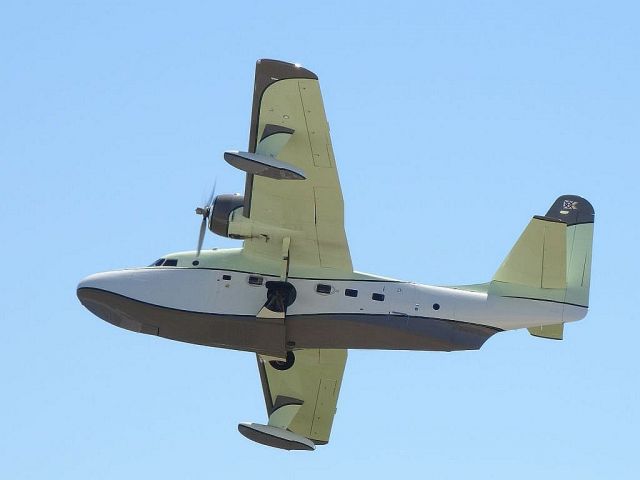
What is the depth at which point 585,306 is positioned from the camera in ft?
113

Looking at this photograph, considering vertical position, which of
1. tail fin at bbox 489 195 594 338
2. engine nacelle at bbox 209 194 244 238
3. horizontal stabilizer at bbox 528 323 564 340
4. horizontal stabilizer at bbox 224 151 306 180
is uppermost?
horizontal stabilizer at bbox 224 151 306 180

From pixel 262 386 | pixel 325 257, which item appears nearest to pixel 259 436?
pixel 262 386

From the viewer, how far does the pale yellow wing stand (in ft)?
126

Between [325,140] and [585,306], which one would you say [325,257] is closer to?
[325,140]

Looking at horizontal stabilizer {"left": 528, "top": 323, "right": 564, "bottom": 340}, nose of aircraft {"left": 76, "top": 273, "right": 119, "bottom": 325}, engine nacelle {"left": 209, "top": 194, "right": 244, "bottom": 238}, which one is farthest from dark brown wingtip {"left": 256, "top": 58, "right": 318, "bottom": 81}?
horizontal stabilizer {"left": 528, "top": 323, "right": 564, "bottom": 340}

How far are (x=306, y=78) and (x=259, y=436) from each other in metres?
9.49

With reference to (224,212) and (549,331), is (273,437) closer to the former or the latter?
(224,212)

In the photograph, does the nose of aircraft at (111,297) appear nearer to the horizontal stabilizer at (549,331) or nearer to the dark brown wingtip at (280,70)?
the dark brown wingtip at (280,70)

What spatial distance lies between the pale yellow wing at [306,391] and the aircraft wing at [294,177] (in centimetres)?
416

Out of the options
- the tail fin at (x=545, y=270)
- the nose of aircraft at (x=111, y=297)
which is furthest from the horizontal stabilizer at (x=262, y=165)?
the tail fin at (x=545, y=270)

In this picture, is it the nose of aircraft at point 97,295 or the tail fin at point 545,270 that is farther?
A: the nose of aircraft at point 97,295

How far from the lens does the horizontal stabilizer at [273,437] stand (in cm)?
3641

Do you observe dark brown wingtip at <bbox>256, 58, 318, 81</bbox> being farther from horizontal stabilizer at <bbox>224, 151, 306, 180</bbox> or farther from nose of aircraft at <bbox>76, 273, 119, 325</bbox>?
nose of aircraft at <bbox>76, 273, 119, 325</bbox>

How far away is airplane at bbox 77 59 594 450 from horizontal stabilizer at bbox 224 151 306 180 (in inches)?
7.4
